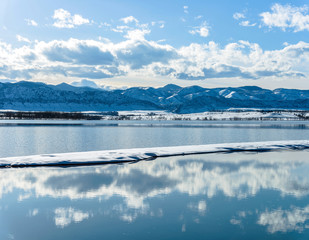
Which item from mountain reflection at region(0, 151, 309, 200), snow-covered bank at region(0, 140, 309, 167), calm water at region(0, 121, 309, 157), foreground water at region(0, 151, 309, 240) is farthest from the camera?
calm water at region(0, 121, 309, 157)

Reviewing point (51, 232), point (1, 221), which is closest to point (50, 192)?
point (1, 221)

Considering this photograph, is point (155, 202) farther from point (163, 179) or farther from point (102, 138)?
point (102, 138)

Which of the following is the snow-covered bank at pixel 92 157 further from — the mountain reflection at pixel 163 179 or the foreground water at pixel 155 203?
the foreground water at pixel 155 203

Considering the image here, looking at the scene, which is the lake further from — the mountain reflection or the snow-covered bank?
the snow-covered bank

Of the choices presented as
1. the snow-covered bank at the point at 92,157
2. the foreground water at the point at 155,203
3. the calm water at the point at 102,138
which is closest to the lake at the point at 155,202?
the foreground water at the point at 155,203

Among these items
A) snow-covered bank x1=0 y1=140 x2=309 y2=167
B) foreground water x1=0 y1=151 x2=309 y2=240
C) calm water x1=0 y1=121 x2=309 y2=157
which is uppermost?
snow-covered bank x1=0 y1=140 x2=309 y2=167

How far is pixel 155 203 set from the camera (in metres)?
19.7

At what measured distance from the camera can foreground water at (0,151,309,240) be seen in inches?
600

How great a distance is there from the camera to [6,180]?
2612 cm

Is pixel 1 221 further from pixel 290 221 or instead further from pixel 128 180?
pixel 290 221

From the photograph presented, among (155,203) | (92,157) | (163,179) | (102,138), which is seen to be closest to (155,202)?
(155,203)

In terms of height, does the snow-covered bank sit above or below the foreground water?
above

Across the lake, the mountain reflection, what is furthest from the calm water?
the lake

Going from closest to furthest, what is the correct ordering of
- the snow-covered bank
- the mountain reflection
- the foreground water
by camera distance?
the foreground water → the mountain reflection → the snow-covered bank
